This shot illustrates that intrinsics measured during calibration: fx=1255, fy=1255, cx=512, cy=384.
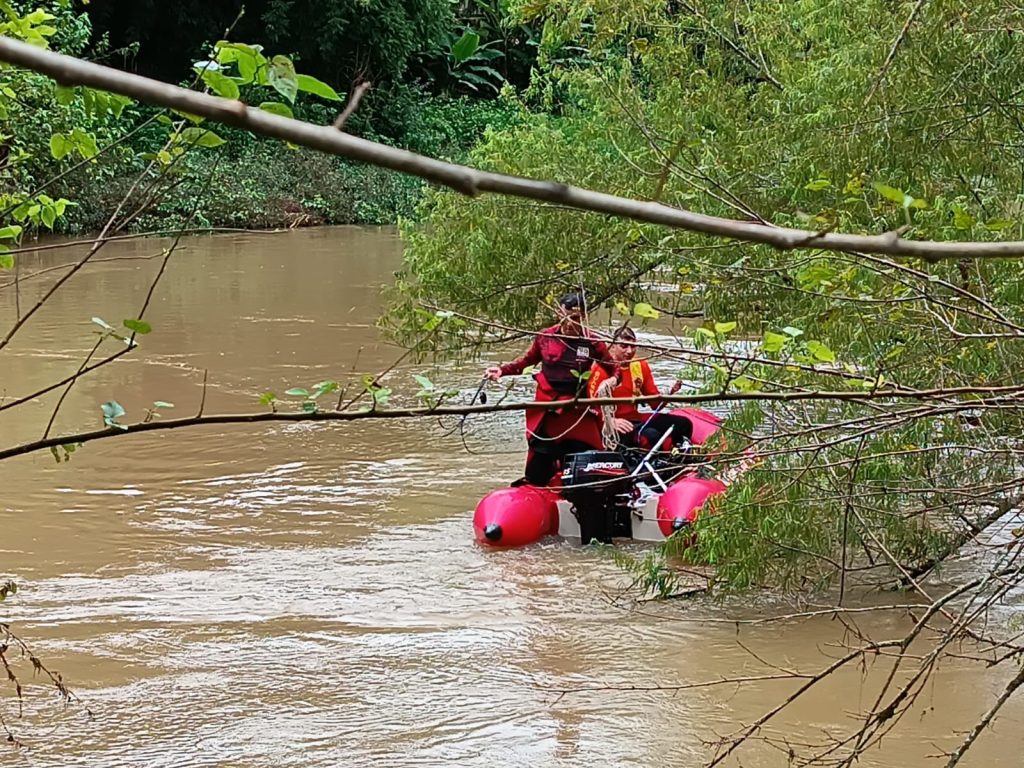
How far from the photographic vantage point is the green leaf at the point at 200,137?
2.47 m

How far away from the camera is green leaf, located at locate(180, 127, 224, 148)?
8.10 feet

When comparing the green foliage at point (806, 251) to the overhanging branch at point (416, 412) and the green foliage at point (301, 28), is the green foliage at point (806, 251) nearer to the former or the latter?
the overhanging branch at point (416, 412)

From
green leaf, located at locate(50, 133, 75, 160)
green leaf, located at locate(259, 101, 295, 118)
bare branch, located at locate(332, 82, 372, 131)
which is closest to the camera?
bare branch, located at locate(332, 82, 372, 131)

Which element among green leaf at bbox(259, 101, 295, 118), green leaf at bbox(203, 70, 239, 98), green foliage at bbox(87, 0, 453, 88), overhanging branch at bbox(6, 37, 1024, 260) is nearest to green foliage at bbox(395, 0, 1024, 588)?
green leaf at bbox(203, 70, 239, 98)

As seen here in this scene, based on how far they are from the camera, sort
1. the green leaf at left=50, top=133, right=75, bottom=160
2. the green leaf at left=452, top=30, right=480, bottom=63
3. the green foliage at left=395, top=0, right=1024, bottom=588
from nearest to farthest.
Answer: the green leaf at left=452, top=30, right=480, bottom=63 → the green leaf at left=50, top=133, right=75, bottom=160 → the green foliage at left=395, top=0, right=1024, bottom=588

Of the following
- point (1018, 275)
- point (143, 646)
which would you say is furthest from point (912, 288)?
point (143, 646)

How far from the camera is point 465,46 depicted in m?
1.42

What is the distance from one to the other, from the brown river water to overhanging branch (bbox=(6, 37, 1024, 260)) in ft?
8.19

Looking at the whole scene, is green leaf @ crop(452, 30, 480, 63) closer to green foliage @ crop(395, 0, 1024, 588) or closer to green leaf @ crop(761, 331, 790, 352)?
green foliage @ crop(395, 0, 1024, 588)

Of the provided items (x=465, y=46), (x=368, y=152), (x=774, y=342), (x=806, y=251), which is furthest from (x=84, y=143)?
(x=368, y=152)

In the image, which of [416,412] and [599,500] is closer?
[416,412]

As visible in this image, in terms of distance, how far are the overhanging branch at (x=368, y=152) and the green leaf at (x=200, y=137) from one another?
1.67 metres

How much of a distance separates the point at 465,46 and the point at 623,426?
658 cm

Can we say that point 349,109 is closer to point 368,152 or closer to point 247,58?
point 368,152
